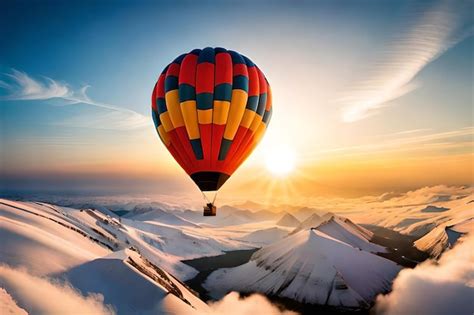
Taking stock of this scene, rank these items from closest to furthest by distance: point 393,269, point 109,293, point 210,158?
1. point 109,293
2. point 210,158
3. point 393,269

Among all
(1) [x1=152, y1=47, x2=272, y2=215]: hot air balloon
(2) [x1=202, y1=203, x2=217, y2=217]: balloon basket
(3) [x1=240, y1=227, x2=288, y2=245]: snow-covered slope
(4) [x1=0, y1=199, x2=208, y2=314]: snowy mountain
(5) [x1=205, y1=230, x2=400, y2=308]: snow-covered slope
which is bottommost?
(3) [x1=240, y1=227, x2=288, y2=245]: snow-covered slope

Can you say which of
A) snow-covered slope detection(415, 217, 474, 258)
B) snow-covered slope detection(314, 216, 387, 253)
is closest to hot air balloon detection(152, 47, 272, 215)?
snow-covered slope detection(314, 216, 387, 253)

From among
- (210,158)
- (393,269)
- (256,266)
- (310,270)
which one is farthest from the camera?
(256,266)

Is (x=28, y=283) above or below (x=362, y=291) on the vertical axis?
above

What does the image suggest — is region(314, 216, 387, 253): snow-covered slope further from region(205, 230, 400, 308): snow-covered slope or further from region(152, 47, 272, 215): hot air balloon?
region(152, 47, 272, 215): hot air balloon

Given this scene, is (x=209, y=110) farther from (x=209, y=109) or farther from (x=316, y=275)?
(x=316, y=275)

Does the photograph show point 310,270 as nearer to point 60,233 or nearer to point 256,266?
point 256,266

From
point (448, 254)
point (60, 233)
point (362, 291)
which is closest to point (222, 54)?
point (60, 233)
